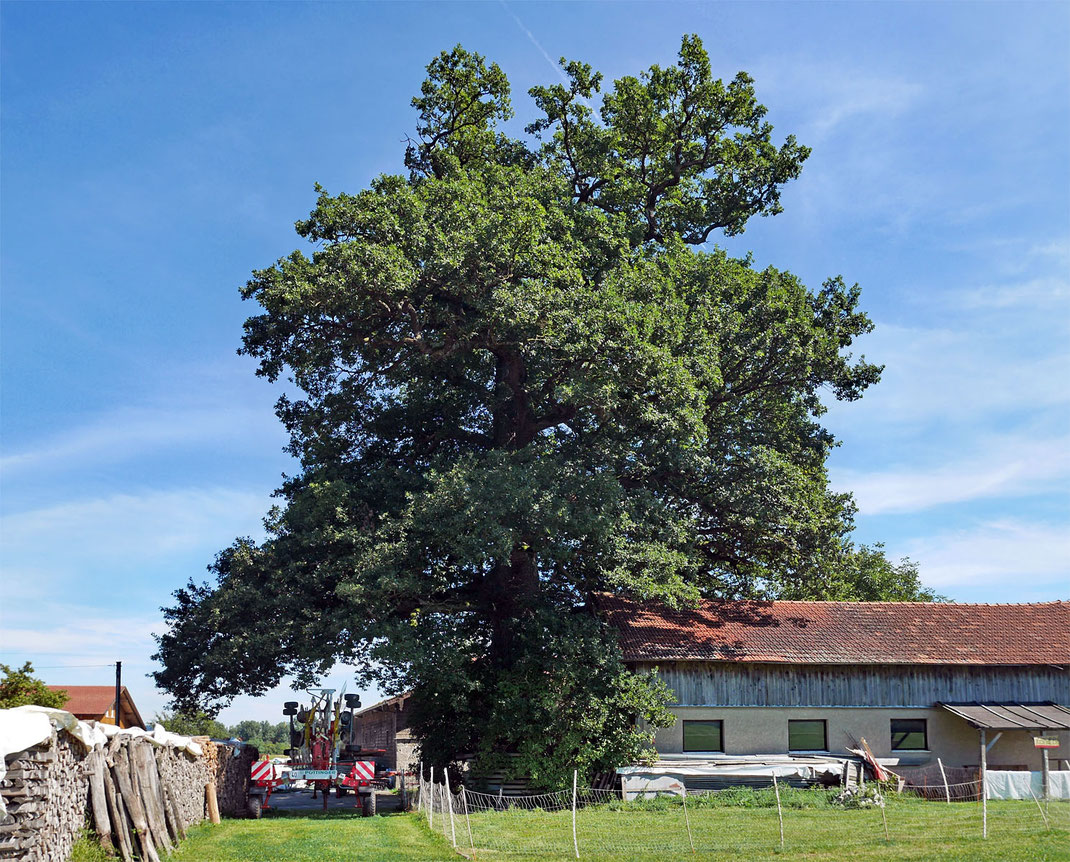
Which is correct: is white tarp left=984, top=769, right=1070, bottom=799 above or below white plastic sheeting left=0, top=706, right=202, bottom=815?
below

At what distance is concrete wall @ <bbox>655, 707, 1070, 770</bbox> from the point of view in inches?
1247

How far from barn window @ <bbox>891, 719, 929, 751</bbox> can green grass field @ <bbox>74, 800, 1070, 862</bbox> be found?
685 centimetres

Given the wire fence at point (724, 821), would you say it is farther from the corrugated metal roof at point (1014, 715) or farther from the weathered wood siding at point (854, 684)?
the weathered wood siding at point (854, 684)

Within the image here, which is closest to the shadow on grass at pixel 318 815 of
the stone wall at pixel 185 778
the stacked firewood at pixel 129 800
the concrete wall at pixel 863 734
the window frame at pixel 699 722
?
the stone wall at pixel 185 778

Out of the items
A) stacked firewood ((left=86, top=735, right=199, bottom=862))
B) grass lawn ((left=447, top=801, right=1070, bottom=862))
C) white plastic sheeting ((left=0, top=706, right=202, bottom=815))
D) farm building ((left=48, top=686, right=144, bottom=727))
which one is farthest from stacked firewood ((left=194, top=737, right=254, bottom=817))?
farm building ((left=48, top=686, right=144, bottom=727))

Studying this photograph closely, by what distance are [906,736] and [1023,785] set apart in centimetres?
558

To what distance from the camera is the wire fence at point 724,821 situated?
60.1 feet

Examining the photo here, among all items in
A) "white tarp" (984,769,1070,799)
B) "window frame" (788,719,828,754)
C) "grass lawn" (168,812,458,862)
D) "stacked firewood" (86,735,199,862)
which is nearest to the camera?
"stacked firewood" (86,735,199,862)

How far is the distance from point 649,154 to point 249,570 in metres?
19.0

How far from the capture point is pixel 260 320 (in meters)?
29.6

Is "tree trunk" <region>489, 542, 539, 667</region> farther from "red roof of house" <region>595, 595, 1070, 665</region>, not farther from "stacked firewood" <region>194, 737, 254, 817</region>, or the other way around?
"stacked firewood" <region>194, 737, 254, 817</region>

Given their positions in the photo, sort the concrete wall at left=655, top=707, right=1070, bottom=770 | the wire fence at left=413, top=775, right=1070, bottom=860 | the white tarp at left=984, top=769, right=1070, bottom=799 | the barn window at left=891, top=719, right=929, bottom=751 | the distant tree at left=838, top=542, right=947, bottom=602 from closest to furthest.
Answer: the wire fence at left=413, top=775, right=1070, bottom=860, the white tarp at left=984, top=769, right=1070, bottom=799, the concrete wall at left=655, top=707, right=1070, bottom=770, the barn window at left=891, top=719, right=929, bottom=751, the distant tree at left=838, top=542, right=947, bottom=602

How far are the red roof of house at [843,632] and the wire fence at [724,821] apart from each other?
455 centimetres

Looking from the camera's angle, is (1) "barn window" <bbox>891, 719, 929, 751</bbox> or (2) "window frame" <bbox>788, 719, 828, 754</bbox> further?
(1) "barn window" <bbox>891, 719, 929, 751</bbox>
